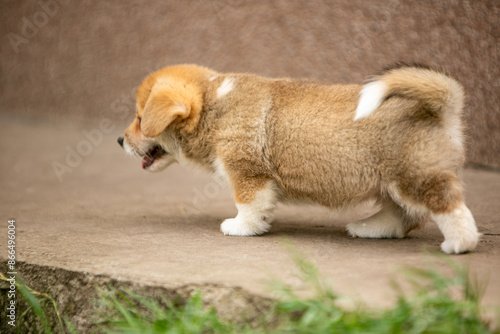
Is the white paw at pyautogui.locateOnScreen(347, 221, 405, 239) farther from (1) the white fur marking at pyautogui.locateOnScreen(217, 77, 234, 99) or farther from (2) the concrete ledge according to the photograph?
(1) the white fur marking at pyautogui.locateOnScreen(217, 77, 234, 99)

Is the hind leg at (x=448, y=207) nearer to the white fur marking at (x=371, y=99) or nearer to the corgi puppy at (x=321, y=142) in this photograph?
the corgi puppy at (x=321, y=142)

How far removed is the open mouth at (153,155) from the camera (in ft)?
14.0

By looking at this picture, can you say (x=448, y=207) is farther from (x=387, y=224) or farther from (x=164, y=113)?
(x=164, y=113)

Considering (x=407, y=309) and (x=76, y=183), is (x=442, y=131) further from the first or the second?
(x=76, y=183)

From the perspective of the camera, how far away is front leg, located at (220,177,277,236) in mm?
3705

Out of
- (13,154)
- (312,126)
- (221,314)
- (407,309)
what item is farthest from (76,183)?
(407,309)

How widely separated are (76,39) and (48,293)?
18.2ft

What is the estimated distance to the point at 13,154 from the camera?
24.2 ft

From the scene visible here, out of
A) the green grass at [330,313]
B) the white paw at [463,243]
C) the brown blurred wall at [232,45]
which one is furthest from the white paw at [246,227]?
the brown blurred wall at [232,45]

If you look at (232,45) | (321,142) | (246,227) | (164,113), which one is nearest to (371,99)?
(321,142)

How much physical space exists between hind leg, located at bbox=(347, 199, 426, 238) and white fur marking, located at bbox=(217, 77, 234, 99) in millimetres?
1147

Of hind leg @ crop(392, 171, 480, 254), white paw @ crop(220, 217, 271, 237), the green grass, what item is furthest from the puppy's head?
hind leg @ crop(392, 171, 480, 254)

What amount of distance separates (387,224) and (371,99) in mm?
899

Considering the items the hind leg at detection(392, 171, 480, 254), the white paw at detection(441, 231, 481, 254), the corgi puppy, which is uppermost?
the corgi puppy
